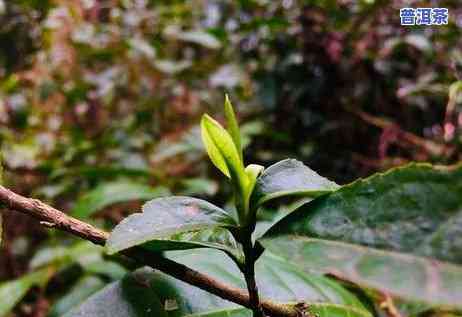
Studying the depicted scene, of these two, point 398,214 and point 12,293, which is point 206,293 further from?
point 12,293

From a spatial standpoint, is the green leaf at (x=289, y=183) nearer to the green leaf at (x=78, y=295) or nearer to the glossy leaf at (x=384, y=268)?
the glossy leaf at (x=384, y=268)

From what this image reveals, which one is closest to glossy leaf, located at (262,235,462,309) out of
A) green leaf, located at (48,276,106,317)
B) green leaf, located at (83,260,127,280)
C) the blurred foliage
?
green leaf, located at (48,276,106,317)

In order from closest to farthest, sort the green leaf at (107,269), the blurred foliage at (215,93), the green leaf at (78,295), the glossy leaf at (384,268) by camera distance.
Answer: the glossy leaf at (384,268), the green leaf at (78,295), the green leaf at (107,269), the blurred foliage at (215,93)

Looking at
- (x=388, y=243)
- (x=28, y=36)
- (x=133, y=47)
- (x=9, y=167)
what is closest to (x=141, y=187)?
(x=9, y=167)

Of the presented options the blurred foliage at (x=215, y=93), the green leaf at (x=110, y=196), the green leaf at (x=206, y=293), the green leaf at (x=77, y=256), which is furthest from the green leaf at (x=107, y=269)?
the green leaf at (x=206, y=293)

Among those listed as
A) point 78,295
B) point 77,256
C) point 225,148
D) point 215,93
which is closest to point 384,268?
point 225,148

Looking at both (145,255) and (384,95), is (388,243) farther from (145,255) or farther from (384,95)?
(384,95)

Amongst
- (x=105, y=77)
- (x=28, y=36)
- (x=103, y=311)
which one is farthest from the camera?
(x=105, y=77)
